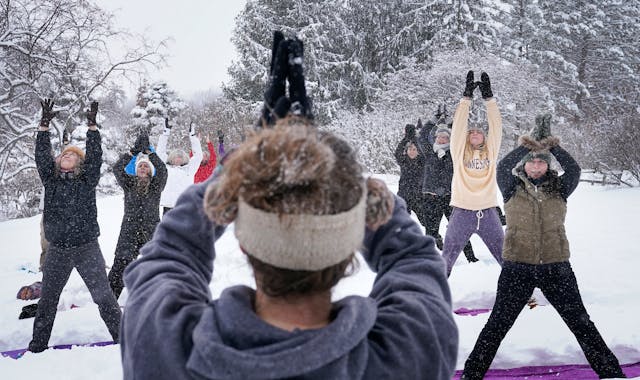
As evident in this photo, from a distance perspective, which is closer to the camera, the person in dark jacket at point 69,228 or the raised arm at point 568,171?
the raised arm at point 568,171

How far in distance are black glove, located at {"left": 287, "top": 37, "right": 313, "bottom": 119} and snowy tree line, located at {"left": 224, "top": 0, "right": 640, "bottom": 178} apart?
643 inches

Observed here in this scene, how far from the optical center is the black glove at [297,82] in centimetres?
105

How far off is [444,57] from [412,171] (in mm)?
13463

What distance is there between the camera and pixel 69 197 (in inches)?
154

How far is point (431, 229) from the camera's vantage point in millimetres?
6238

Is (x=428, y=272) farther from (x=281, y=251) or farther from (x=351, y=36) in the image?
(x=351, y=36)

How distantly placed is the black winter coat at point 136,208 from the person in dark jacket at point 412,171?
3.56 m

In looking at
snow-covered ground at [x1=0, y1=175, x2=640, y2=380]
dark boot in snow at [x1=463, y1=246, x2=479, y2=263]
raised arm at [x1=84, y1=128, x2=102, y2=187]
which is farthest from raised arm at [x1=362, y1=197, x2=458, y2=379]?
dark boot in snow at [x1=463, y1=246, x2=479, y2=263]

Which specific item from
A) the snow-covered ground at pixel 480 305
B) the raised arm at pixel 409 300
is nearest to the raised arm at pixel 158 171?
the snow-covered ground at pixel 480 305

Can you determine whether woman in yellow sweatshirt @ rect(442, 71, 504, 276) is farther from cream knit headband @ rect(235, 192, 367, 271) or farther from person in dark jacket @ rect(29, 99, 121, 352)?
cream knit headband @ rect(235, 192, 367, 271)

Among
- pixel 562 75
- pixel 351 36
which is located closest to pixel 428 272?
pixel 351 36

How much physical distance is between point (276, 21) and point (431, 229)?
18.4 m

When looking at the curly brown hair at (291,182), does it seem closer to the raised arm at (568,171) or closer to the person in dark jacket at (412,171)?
the raised arm at (568,171)

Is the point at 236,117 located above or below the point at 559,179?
below
